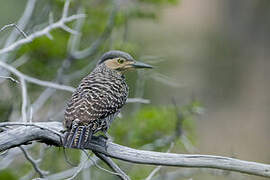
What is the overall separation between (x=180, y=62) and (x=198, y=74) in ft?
6.07

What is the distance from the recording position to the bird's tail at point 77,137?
4578 mm

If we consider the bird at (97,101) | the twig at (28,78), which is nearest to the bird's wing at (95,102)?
the bird at (97,101)

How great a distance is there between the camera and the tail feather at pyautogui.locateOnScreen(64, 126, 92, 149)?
458cm

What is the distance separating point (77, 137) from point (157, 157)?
61 centimetres

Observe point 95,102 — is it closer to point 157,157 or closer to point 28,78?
point 28,78

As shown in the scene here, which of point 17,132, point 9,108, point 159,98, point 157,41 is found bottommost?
point 159,98

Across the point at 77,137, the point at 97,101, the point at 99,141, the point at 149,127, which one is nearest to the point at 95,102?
the point at 97,101

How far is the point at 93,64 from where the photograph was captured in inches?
322

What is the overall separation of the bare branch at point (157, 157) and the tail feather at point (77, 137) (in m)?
0.10

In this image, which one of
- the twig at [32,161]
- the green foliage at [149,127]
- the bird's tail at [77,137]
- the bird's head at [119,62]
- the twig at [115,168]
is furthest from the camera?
the green foliage at [149,127]

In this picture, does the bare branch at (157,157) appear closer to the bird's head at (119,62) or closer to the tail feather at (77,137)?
the tail feather at (77,137)

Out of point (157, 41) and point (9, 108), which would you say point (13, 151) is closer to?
point (9, 108)

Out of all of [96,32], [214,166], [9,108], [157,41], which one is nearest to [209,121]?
[157,41]

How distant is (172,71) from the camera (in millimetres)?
14734
